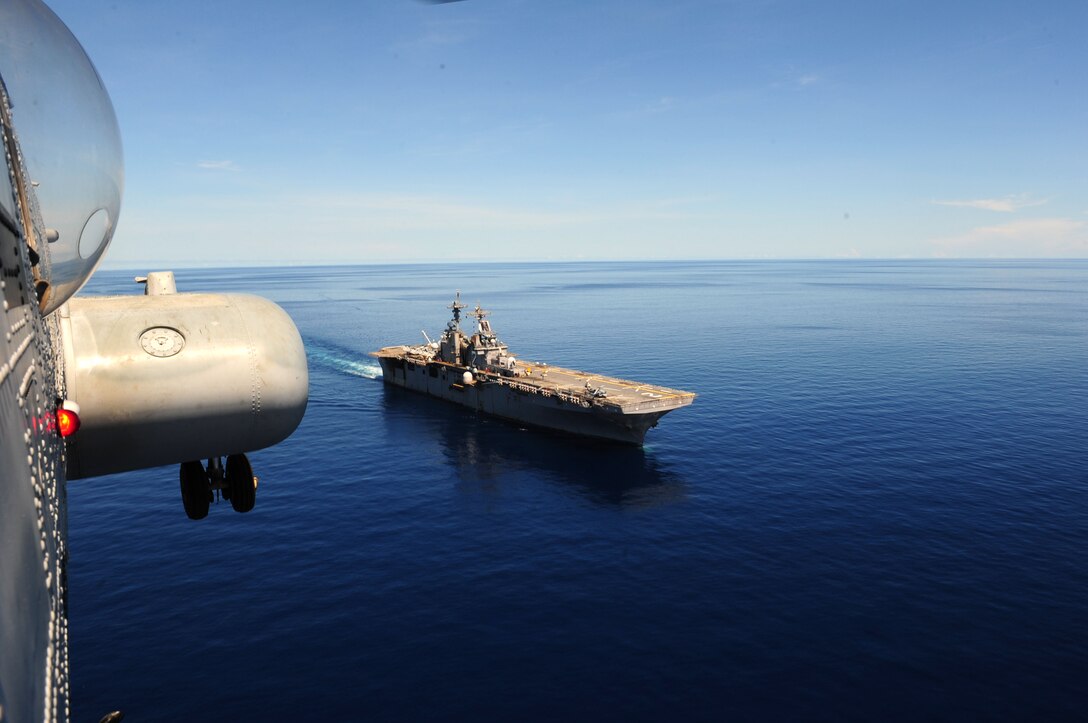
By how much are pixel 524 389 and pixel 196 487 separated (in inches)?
2283

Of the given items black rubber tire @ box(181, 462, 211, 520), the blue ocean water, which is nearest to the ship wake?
the blue ocean water

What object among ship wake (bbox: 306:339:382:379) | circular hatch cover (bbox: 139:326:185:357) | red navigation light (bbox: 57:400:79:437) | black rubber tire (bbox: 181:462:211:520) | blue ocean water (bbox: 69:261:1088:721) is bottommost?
blue ocean water (bbox: 69:261:1088:721)

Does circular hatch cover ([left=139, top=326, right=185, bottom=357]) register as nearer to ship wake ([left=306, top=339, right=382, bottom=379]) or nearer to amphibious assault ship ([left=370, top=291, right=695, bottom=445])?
amphibious assault ship ([left=370, top=291, right=695, bottom=445])

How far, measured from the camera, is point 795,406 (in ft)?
240

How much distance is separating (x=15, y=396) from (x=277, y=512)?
47611 millimetres

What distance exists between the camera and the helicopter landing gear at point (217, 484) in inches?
465

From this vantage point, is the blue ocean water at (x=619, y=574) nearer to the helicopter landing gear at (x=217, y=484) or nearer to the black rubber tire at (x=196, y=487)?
the black rubber tire at (x=196, y=487)

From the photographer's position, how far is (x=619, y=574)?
124 ft

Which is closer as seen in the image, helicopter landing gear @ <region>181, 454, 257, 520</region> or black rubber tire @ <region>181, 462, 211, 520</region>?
helicopter landing gear @ <region>181, 454, 257, 520</region>

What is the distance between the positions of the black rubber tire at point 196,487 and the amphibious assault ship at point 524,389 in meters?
48.8

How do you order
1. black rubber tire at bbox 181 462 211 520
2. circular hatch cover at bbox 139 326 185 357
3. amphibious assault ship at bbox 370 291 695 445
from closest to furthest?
1. circular hatch cover at bbox 139 326 185 357
2. black rubber tire at bbox 181 462 211 520
3. amphibious assault ship at bbox 370 291 695 445

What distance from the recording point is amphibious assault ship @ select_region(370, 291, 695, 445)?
6172 centimetres

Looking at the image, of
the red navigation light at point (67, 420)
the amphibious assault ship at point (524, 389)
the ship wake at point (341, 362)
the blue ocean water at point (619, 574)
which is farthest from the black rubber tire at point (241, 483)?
the ship wake at point (341, 362)

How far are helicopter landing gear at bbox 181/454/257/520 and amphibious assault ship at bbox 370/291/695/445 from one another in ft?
160
